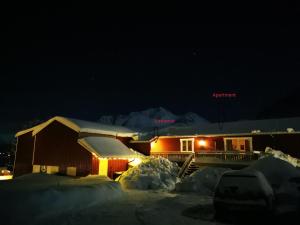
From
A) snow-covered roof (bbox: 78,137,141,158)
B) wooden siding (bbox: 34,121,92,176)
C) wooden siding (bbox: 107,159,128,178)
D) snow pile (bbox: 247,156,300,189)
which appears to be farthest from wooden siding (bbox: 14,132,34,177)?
snow pile (bbox: 247,156,300,189)

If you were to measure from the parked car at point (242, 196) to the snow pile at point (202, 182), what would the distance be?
8.32 metres

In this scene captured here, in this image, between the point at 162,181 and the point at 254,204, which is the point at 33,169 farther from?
the point at 254,204

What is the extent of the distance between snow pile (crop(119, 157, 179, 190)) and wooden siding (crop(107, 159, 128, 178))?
224 centimetres

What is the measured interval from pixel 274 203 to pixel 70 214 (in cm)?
804

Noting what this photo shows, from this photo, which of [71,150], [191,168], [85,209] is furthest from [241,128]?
[85,209]

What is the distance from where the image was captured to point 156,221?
9.45m

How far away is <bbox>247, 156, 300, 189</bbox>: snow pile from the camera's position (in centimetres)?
1216

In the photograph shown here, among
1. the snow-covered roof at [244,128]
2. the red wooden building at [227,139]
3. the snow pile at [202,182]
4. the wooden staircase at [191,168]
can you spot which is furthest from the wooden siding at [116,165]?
the snow pile at [202,182]

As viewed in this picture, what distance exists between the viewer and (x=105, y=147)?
82.1ft

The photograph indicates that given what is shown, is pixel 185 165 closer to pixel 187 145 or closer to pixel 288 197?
pixel 187 145

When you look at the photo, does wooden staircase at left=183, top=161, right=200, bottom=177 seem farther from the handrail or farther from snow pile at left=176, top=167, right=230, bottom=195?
snow pile at left=176, top=167, right=230, bottom=195

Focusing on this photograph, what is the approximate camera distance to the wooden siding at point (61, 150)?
960 inches

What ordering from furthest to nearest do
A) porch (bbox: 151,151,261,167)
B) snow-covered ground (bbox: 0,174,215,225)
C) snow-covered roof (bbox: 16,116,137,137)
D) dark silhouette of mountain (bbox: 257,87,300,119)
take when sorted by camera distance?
dark silhouette of mountain (bbox: 257,87,300,119) → snow-covered roof (bbox: 16,116,137,137) → porch (bbox: 151,151,261,167) → snow-covered ground (bbox: 0,174,215,225)

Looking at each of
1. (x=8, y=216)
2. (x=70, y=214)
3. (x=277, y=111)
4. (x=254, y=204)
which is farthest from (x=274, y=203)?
(x=277, y=111)
